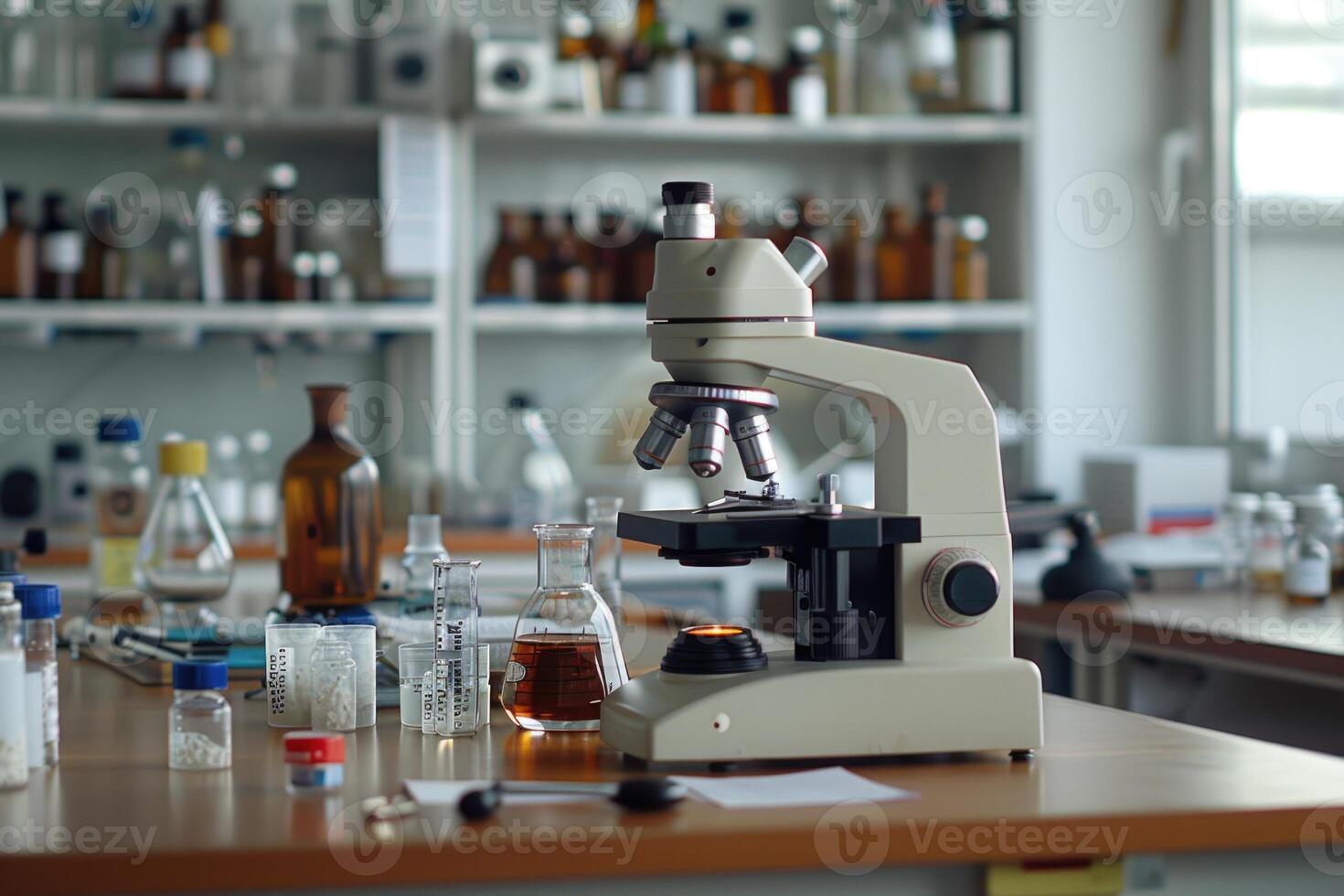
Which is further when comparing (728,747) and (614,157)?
(614,157)

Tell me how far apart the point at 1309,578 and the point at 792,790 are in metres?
1.44

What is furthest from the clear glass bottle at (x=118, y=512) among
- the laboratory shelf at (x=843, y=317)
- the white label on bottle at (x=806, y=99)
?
the white label on bottle at (x=806, y=99)

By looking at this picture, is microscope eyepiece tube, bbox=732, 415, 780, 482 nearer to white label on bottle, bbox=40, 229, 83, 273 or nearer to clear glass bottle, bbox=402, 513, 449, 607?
clear glass bottle, bbox=402, 513, 449, 607

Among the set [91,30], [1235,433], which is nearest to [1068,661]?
[1235,433]

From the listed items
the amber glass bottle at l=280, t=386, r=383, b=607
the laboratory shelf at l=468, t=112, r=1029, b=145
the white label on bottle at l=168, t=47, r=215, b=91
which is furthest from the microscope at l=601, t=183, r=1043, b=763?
the white label on bottle at l=168, t=47, r=215, b=91

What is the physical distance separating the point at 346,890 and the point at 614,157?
111 inches

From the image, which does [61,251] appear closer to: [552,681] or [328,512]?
[328,512]

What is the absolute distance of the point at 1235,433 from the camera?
11.1ft

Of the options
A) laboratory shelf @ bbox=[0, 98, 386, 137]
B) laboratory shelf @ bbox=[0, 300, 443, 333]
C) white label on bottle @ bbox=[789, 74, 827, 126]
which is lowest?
laboratory shelf @ bbox=[0, 300, 443, 333]

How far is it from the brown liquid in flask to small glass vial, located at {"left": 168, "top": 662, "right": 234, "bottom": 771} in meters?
0.23

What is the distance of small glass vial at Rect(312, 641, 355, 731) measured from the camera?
119cm

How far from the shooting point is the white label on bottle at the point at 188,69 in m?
3.14

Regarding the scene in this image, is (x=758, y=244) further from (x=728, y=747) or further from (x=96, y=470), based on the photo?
(x=96, y=470)

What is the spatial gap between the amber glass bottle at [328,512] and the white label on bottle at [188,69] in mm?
1761
